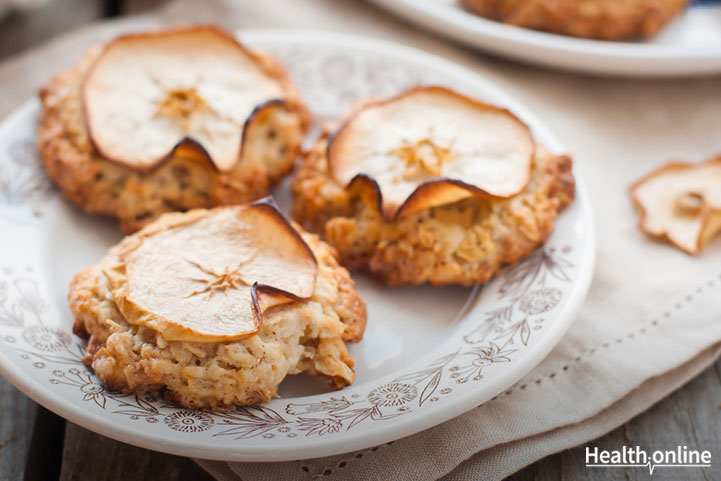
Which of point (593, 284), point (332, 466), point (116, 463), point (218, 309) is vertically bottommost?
point (116, 463)

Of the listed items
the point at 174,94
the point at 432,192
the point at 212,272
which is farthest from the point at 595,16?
the point at 212,272

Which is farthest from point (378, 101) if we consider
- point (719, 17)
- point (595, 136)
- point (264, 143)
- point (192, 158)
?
point (719, 17)

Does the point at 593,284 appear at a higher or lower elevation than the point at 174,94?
lower

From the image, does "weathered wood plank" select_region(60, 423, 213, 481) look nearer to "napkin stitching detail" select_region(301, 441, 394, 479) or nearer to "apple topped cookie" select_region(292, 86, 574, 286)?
"napkin stitching detail" select_region(301, 441, 394, 479)

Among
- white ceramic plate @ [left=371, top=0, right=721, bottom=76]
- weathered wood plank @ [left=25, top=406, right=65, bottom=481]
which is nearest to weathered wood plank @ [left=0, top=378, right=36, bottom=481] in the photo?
weathered wood plank @ [left=25, top=406, right=65, bottom=481]

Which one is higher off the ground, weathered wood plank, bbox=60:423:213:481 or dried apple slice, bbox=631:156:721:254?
dried apple slice, bbox=631:156:721:254

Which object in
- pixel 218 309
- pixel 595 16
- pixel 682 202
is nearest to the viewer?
pixel 218 309

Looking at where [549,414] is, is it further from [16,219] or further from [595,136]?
[16,219]

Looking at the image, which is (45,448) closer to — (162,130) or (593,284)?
(162,130)
